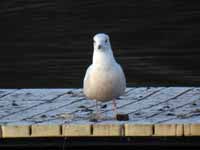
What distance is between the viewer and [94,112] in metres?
7.99

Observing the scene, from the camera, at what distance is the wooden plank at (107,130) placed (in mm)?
7324

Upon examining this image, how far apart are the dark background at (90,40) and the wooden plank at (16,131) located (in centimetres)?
397

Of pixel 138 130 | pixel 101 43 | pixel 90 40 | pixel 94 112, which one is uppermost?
pixel 90 40

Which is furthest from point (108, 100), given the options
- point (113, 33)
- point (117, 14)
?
point (117, 14)

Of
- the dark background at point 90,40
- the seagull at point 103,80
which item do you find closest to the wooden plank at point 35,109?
the seagull at point 103,80

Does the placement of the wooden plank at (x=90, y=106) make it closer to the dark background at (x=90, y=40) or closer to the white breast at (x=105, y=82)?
the white breast at (x=105, y=82)

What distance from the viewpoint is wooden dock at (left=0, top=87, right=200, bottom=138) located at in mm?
7328

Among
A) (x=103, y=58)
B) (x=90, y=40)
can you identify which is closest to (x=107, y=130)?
(x=103, y=58)

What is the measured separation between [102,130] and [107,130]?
4 cm

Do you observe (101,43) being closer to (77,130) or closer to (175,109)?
(175,109)

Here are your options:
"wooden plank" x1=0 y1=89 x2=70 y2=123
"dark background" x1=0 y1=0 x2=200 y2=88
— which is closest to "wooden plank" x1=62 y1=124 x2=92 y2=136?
"wooden plank" x1=0 y1=89 x2=70 y2=123

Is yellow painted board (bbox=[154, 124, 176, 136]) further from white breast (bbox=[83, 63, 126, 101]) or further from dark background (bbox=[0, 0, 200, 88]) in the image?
dark background (bbox=[0, 0, 200, 88])
